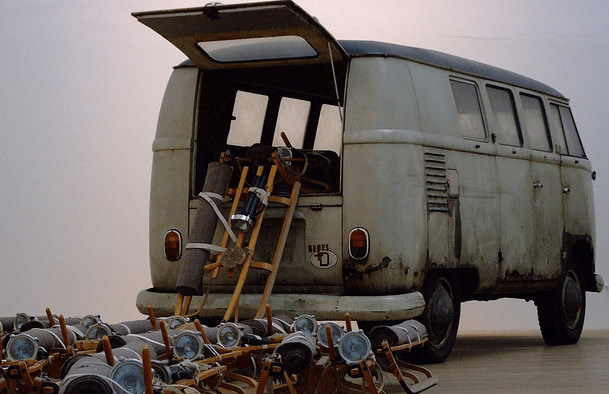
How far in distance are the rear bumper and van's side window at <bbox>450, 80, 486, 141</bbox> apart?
1.47m

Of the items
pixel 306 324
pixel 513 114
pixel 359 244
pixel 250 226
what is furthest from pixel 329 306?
pixel 513 114

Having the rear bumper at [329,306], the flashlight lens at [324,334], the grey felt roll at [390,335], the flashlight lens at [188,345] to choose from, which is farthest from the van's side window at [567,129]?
the flashlight lens at [188,345]

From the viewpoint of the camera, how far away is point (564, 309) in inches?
393

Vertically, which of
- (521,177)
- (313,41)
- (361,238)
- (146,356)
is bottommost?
(146,356)

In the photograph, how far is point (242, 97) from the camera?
872cm

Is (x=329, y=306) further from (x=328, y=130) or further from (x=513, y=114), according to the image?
(x=513, y=114)

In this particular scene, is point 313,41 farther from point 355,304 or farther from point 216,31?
point 355,304

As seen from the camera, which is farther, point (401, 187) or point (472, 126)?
point (472, 126)

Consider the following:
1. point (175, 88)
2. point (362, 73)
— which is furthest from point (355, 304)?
point (175, 88)

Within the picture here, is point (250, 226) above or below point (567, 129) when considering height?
below

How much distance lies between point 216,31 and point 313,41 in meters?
0.62

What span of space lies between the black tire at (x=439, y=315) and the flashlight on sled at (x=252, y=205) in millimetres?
1260

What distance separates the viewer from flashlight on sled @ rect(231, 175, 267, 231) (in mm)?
7500

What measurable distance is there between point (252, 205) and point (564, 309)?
3559 mm
